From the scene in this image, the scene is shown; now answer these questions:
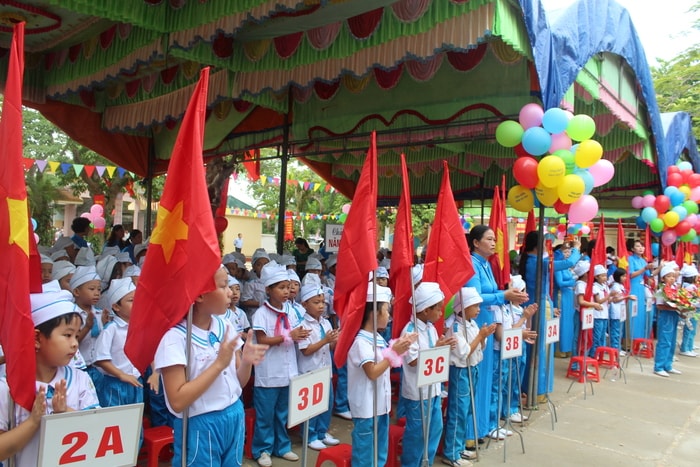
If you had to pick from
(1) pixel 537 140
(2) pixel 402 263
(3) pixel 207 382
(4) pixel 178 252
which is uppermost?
(1) pixel 537 140

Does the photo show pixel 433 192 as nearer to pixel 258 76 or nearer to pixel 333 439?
pixel 258 76

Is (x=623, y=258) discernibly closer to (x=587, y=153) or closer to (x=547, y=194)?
(x=547, y=194)

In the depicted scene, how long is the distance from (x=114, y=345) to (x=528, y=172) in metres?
4.27

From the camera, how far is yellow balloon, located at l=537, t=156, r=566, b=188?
5.36 meters

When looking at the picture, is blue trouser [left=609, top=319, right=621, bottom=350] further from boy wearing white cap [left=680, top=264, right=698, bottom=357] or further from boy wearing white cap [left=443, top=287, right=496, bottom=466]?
boy wearing white cap [left=443, top=287, right=496, bottom=466]

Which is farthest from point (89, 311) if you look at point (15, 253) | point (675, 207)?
point (675, 207)

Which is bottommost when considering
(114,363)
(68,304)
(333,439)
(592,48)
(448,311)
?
(333,439)

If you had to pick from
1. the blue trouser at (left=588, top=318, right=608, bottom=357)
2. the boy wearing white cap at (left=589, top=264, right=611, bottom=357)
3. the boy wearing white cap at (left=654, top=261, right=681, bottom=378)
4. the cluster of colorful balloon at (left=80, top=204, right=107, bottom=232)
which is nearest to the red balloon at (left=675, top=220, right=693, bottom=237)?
the boy wearing white cap at (left=654, top=261, right=681, bottom=378)

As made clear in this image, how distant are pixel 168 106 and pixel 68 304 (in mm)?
6210

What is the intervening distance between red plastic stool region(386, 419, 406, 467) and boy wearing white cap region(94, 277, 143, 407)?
1.84 meters

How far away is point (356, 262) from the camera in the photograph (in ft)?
11.2

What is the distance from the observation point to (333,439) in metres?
4.62

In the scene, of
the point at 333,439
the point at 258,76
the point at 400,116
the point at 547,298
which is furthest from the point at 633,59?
the point at 333,439

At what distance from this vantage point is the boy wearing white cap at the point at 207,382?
229 centimetres
